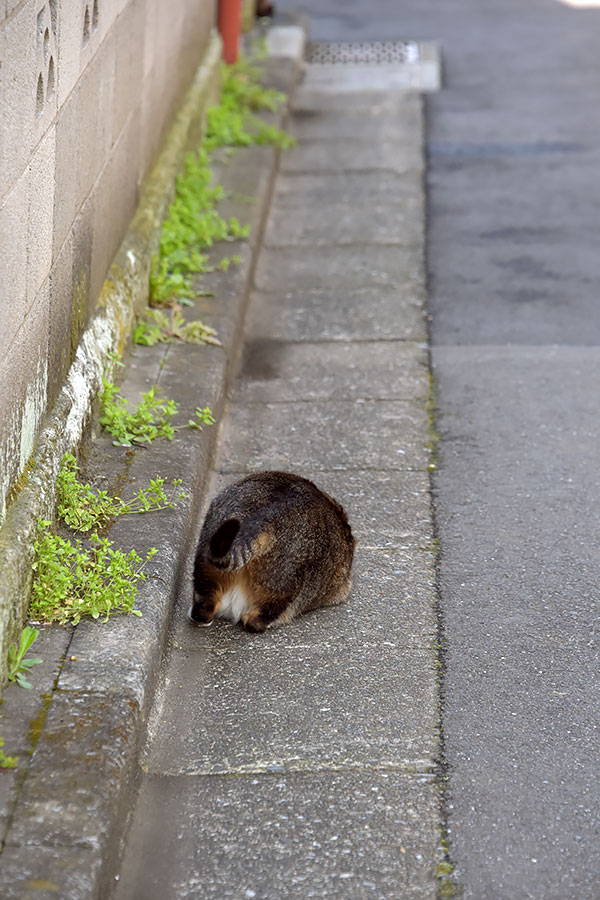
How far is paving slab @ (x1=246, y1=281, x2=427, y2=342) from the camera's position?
21.1 ft

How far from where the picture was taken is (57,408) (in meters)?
4.29

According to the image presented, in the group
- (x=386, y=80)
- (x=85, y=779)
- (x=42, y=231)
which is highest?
(x=42, y=231)

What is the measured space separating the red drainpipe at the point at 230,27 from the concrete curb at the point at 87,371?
6.68 feet

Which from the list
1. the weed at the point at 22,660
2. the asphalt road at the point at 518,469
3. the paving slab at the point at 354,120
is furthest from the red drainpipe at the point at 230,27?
the weed at the point at 22,660

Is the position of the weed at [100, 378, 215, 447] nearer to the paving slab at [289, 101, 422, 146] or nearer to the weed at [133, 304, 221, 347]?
the weed at [133, 304, 221, 347]

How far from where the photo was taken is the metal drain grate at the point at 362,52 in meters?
11.5

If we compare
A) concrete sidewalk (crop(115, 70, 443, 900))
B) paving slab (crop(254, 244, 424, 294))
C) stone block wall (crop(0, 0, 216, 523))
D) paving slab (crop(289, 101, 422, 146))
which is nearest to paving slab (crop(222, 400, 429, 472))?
concrete sidewalk (crop(115, 70, 443, 900))

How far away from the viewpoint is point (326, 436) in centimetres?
538

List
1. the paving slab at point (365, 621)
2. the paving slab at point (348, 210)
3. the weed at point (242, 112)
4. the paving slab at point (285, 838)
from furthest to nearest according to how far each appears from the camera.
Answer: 1. the weed at point (242, 112)
2. the paving slab at point (348, 210)
3. the paving slab at point (365, 621)
4. the paving slab at point (285, 838)

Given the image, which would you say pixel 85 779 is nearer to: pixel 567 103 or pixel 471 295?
pixel 471 295

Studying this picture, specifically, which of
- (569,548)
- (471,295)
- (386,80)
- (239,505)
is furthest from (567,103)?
(239,505)

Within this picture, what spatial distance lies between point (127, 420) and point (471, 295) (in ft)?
9.24

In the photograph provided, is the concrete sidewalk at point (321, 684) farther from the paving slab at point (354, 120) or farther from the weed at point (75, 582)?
the paving slab at point (354, 120)

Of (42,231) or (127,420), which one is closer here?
(42,231)
